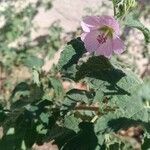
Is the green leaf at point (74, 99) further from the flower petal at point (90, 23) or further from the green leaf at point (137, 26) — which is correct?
the green leaf at point (137, 26)

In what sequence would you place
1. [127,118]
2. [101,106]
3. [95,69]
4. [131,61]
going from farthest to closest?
[131,61]
[101,106]
[95,69]
[127,118]

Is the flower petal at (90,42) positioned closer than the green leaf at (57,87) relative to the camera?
Yes

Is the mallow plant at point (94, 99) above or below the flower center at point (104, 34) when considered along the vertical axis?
below

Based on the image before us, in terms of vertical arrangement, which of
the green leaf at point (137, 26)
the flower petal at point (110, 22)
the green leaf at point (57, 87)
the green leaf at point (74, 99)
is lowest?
the green leaf at point (57, 87)

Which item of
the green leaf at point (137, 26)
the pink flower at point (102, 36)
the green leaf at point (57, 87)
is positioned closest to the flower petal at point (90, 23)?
the pink flower at point (102, 36)

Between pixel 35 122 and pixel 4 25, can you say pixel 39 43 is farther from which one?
pixel 35 122

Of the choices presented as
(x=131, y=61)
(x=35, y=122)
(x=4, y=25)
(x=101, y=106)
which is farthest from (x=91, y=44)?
(x=4, y=25)

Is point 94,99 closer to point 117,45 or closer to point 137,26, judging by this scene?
point 117,45

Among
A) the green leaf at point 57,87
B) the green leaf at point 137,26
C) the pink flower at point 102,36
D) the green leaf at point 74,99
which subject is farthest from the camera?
the green leaf at point 57,87

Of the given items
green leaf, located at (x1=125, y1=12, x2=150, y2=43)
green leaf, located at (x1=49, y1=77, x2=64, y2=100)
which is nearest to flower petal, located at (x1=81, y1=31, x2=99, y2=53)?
green leaf, located at (x1=125, y1=12, x2=150, y2=43)
